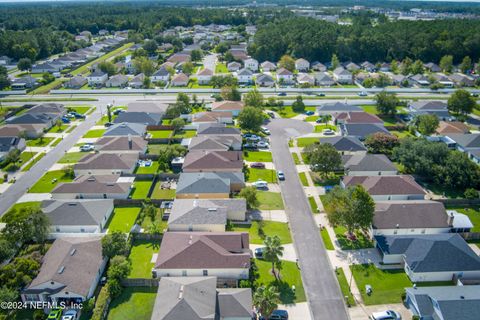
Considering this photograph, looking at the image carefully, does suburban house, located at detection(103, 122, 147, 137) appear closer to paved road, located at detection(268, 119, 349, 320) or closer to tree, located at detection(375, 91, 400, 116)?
paved road, located at detection(268, 119, 349, 320)

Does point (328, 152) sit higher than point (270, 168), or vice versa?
point (328, 152)

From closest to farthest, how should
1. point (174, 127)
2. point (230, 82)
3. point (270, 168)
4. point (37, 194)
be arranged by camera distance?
point (37, 194)
point (270, 168)
point (174, 127)
point (230, 82)

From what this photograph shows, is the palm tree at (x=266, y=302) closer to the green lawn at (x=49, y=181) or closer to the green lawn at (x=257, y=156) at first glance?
the green lawn at (x=257, y=156)

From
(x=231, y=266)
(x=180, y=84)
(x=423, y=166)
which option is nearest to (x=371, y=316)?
(x=231, y=266)

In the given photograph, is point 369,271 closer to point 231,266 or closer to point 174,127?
point 231,266

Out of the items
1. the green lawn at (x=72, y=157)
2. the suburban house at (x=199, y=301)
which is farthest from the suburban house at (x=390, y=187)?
the green lawn at (x=72, y=157)

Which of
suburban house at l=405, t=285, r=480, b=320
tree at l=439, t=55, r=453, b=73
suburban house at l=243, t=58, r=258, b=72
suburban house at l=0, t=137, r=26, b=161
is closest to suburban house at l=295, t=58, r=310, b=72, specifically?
suburban house at l=243, t=58, r=258, b=72

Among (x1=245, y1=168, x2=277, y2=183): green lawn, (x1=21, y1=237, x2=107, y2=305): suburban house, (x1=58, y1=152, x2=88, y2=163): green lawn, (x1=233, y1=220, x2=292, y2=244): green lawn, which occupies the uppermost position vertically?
(x1=21, y1=237, x2=107, y2=305): suburban house
